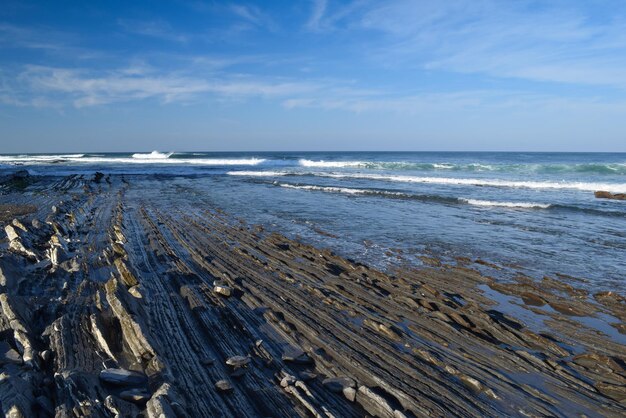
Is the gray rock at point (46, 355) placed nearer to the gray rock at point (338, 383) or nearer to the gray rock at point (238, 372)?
the gray rock at point (238, 372)

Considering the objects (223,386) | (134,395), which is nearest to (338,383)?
(223,386)

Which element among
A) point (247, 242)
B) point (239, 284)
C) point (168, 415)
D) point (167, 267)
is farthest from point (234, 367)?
point (247, 242)

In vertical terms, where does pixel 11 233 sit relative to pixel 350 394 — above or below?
above

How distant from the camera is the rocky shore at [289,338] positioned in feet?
Answer: 11.7

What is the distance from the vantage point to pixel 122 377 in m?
3.57

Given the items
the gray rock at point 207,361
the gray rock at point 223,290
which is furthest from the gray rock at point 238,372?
the gray rock at point 223,290

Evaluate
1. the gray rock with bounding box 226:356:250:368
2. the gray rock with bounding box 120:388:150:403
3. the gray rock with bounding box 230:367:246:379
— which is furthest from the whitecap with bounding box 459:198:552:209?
the gray rock with bounding box 120:388:150:403

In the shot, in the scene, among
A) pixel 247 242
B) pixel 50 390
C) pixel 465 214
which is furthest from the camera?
pixel 465 214

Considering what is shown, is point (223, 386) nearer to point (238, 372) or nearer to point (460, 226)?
point (238, 372)

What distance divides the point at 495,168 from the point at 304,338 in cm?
5068

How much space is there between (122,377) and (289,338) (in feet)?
6.63

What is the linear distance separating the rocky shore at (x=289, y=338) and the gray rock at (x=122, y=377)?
1 cm

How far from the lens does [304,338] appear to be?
492 centimetres

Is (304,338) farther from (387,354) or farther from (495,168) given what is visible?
(495,168)
